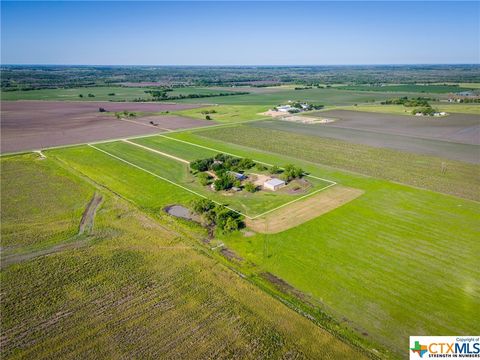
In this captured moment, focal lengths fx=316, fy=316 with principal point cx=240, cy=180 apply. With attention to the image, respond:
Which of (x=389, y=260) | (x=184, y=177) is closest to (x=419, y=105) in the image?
(x=184, y=177)

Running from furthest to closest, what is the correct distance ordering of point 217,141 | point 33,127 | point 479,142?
1. point 33,127
2. point 217,141
3. point 479,142

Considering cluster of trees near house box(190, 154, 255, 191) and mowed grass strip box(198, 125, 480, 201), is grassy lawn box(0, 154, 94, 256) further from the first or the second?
mowed grass strip box(198, 125, 480, 201)

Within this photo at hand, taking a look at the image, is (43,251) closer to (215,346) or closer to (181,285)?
(181,285)

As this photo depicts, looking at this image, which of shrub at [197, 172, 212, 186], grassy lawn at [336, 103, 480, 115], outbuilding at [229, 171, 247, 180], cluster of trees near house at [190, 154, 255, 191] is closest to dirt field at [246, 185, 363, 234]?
cluster of trees near house at [190, 154, 255, 191]

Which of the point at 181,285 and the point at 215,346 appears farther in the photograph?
the point at 181,285

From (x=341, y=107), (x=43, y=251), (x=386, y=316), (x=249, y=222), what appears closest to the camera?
(x=386, y=316)

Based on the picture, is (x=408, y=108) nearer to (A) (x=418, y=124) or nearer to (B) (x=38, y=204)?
(A) (x=418, y=124)

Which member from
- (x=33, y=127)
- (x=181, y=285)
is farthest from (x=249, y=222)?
(x=33, y=127)
